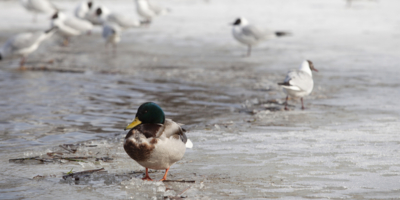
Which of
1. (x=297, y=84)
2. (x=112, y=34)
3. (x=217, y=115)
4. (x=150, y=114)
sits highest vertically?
(x=150, y=114)

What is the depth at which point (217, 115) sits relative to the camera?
7.69 metres

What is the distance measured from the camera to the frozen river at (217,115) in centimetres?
449

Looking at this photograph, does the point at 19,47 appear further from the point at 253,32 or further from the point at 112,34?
the point at 253,32

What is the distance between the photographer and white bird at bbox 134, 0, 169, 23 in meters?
22.4

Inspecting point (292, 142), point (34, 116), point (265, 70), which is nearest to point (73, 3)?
point (265, 70)

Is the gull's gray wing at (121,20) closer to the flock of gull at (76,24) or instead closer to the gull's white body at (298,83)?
the flock of gull at (76,24)

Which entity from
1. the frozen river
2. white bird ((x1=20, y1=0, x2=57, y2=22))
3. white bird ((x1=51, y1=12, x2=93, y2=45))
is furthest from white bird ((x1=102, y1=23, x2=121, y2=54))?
white bird ((x1=20, y1=0, x2=57, y2=22))

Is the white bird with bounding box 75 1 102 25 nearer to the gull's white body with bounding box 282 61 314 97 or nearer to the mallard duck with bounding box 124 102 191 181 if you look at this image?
the gull's white body with bounding box 282 61 314 97

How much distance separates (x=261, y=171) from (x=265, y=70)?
7.42m

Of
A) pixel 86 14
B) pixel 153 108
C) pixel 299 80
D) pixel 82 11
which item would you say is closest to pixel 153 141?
pixel 153 108

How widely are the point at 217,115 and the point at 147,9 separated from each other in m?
15.9

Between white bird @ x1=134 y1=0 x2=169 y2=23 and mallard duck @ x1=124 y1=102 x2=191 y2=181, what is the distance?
58.2ft

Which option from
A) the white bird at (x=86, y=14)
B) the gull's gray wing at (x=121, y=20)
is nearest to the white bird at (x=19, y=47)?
the gull's gray wing at (x=121, y=20)

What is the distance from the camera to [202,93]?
30.9 feet
